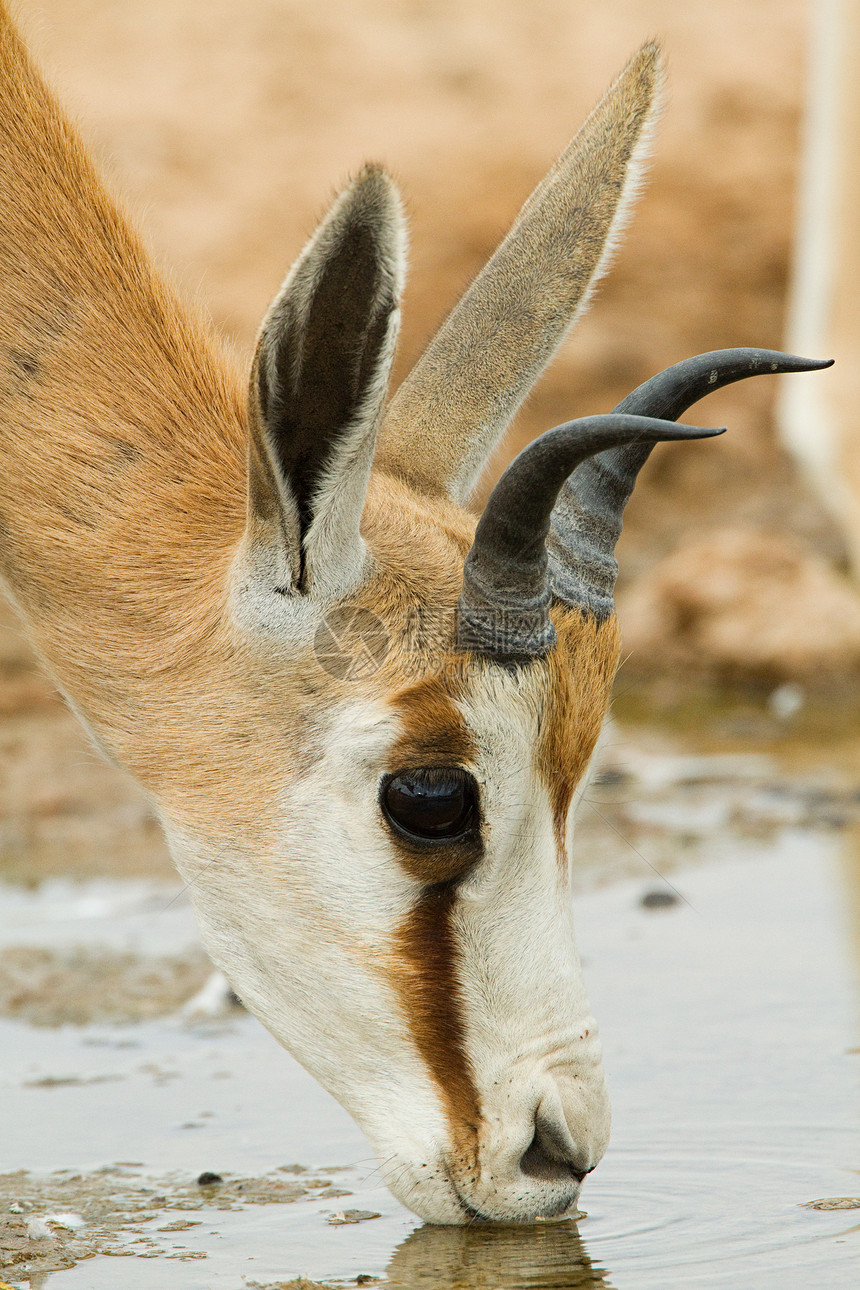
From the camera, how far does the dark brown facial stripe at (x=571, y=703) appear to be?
4.04 metres

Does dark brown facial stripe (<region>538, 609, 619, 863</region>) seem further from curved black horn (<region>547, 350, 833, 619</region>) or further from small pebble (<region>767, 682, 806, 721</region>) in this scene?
small pebble (<region>767, 682, 806, 721</region>)

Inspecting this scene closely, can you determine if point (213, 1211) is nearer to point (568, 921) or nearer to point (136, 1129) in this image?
point (136, 1129)

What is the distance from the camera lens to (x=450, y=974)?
13.0 feet

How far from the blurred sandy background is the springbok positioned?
11.9m

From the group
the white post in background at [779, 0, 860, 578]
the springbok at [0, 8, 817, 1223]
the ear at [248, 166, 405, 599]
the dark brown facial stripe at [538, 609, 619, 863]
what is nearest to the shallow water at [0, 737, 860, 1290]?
the springbok at [0, 8, 817, 1223]

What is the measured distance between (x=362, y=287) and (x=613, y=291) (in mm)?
14408

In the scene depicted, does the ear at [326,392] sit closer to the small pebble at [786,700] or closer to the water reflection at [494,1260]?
the water reflection at [494,1260]

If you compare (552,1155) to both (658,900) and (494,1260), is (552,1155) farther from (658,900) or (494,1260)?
(658,900)

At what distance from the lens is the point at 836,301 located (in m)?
12.8

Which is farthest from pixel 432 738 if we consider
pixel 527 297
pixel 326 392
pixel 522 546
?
pixel 527 297

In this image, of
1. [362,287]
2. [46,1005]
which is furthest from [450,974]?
[46,1005]

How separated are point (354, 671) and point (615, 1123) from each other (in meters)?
1.52

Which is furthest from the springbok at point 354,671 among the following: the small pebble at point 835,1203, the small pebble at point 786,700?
the small pebble at point 786,700

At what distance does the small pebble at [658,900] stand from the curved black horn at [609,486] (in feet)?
8.91
